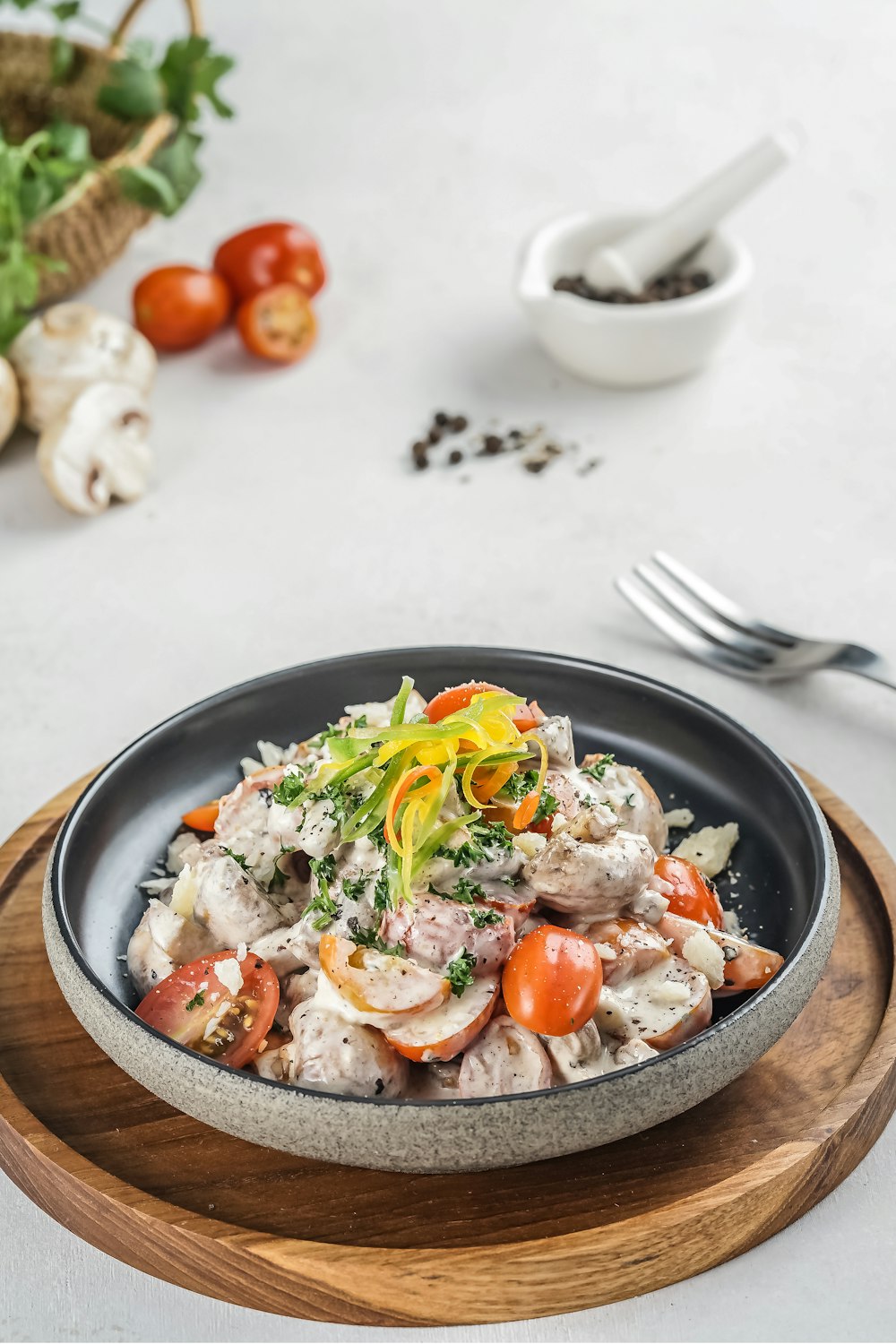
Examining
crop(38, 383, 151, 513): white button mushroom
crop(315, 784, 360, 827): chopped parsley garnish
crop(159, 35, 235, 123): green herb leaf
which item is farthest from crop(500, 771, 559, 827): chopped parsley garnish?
crop(159, 35, 235, 123): green herb leaf

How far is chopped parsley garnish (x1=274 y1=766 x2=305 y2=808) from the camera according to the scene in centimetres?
212

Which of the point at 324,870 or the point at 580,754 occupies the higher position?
the point at 324,870

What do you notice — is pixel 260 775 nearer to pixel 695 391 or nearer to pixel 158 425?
pixel 158 425

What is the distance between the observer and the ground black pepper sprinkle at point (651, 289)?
4367 mm

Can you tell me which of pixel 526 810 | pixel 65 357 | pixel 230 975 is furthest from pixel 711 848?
pixel 65 357

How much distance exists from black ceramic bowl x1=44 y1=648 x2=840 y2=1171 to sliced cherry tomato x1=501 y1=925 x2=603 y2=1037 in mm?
135

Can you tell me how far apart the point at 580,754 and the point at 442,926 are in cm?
72

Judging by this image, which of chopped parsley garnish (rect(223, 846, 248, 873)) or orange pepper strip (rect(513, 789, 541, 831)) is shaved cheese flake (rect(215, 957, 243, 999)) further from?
orange pepper strip (rect(513, 789, 541, 831))

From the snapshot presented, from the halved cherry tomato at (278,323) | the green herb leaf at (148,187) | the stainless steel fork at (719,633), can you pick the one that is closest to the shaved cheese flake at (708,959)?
the stainless steel fork at (719,633)

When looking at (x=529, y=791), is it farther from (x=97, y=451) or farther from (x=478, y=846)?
(x=97, y=451)

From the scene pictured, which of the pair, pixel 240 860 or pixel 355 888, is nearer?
pixel 355 888

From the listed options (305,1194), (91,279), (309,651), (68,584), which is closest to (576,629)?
(309,651)

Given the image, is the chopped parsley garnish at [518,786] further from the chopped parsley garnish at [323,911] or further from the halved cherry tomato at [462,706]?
the chopped parsley garnish at [323,911]

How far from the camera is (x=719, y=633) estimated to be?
3.27 metres
